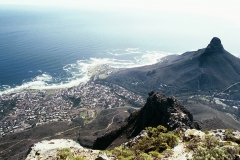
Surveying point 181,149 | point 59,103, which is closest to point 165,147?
point 181,149

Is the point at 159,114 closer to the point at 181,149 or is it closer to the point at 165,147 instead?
the point at 165,147

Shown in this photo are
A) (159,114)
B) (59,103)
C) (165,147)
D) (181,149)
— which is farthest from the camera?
(59,103)

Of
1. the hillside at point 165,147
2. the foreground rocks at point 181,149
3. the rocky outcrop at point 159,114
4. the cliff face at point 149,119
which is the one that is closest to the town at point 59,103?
the cliff face at point 149,119

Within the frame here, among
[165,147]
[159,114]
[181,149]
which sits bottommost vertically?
[159,114]

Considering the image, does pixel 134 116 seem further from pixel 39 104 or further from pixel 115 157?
pixel 39 104

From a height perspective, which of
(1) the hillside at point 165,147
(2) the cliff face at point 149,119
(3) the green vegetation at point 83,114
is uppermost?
(1) the hillside at point 165,147

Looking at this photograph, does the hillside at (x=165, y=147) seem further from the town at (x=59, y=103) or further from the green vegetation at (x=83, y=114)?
the town at (x=59, y=103)

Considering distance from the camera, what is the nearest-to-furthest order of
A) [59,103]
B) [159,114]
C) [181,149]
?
[181,149]
[159,114]
[59,103]

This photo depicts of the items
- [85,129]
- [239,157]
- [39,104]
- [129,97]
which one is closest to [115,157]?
[239,157]
